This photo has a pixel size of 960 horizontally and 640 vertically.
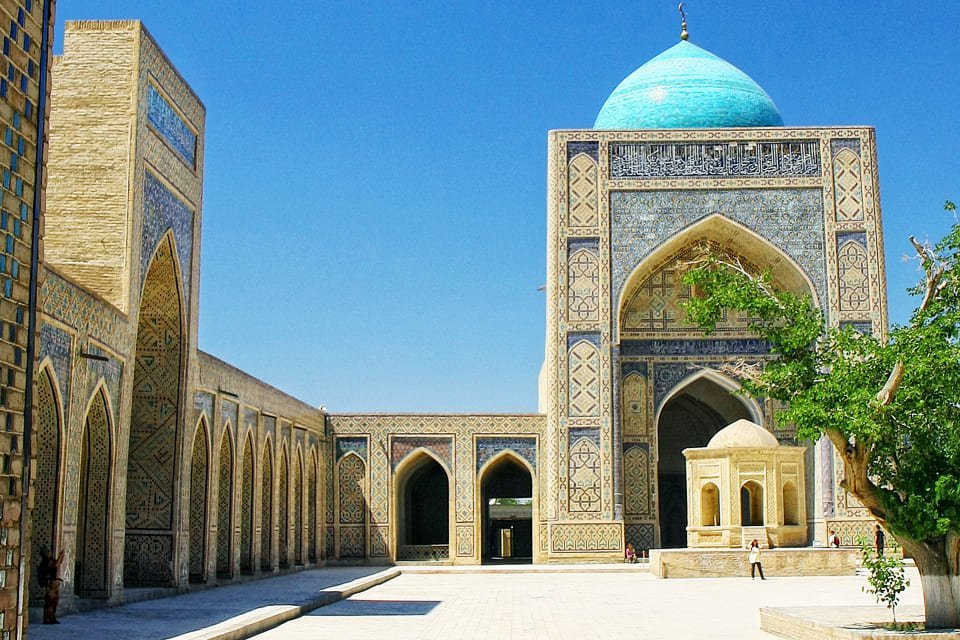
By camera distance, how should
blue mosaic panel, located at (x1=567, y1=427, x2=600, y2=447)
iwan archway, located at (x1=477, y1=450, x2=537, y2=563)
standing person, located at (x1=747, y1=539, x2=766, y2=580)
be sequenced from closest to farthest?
standing person, located at (x1=747, y1=539, x2=766, y2=580), blue mosaic panel, located at (x1=567, y1=427, x2=600, y2=447), iwan archway, located at (x1=477, y1=450, x2=537, y2=563)

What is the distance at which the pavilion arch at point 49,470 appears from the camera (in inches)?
373

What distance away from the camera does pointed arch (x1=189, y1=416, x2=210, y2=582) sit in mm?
13547

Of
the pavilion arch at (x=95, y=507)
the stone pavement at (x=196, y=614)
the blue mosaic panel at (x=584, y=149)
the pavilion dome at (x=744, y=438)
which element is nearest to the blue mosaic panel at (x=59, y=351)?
the pavilion arch at (x=95, y=507)

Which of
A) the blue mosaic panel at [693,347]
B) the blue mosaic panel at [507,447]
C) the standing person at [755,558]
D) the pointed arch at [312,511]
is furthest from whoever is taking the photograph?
the blue mosaic panel at [693,347]

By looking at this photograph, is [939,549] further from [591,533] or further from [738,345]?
[738,345]

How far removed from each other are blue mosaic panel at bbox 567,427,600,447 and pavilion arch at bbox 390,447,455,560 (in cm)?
229

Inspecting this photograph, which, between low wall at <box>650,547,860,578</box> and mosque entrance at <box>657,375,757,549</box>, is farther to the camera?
mosque entrance at <box>657,375,757,549</box>

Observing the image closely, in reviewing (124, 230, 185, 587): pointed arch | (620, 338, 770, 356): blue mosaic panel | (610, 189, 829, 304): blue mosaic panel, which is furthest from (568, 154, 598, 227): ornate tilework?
(124, 230, 185, 587): pointed arch

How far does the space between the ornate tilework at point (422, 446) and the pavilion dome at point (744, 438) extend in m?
4.71

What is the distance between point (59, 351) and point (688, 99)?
13738 millimetres

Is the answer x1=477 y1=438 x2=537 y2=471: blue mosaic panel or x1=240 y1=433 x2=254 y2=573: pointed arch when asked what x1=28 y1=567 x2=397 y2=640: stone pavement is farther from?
x1=477 y1=438 x2=537 y2=471: blue mosaic panel

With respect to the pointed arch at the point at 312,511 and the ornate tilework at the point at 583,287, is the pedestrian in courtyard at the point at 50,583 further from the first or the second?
the ornate tilework at the point at 583,287

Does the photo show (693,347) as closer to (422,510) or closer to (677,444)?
(677,444)

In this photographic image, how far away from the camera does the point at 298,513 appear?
63.0 ft
